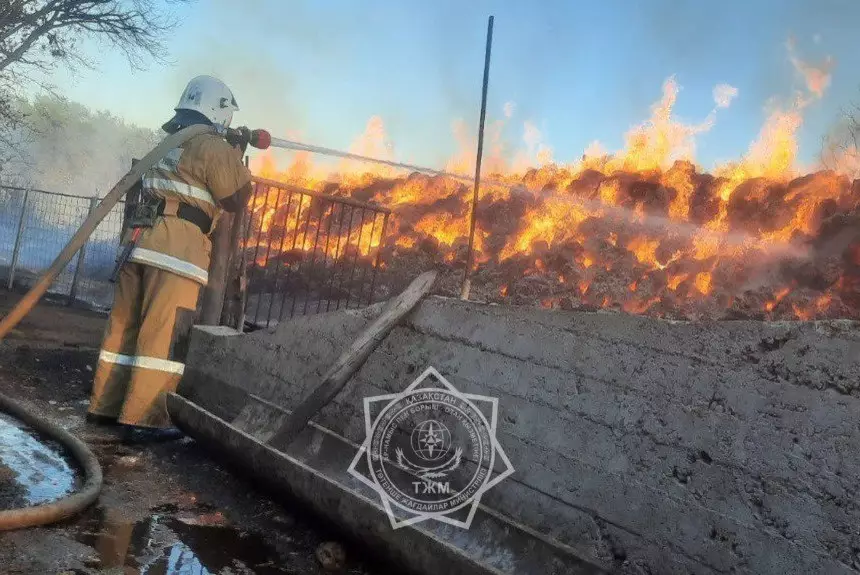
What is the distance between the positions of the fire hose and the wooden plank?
36.9 inches

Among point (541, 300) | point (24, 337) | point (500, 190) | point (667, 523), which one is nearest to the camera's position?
point (667, 523)

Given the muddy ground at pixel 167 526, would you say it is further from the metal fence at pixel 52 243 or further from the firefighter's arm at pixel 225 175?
the metal fence at pixel 52 243

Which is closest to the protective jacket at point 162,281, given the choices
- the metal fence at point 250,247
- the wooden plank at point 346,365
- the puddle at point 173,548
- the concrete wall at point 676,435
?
the wooden plank at point 346,365

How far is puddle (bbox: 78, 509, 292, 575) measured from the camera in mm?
2592

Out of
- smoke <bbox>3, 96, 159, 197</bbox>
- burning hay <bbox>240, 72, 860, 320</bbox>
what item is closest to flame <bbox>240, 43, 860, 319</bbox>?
burning hay <bbox>240, 72, 860, 320</bbox>

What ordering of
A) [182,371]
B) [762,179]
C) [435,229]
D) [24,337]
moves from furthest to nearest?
[435,229]
[762,179]
[24,337]
[182,371]

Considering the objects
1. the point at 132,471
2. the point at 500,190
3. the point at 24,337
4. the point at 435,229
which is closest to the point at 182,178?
the point at 132,471

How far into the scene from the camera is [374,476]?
3266 millimetres

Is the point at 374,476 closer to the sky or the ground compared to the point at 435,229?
closer to the ground

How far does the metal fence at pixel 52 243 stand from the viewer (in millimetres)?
11625

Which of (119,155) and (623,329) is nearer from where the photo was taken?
(623,329)

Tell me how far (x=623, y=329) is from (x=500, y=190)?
9.37 metres

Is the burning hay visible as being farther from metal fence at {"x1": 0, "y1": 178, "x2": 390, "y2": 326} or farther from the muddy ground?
the muddy ground

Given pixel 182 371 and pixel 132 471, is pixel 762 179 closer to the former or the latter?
pixel 182 371
